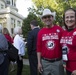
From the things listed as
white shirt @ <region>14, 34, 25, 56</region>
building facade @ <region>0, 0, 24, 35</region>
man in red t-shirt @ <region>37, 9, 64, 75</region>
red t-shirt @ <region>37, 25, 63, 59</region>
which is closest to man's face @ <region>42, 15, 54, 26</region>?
man in red t-shirt @ <region>37, 9, 64, 75</region>

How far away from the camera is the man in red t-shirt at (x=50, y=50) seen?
4.07 metres

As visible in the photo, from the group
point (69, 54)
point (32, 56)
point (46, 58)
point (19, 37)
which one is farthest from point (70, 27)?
point (19, 37)

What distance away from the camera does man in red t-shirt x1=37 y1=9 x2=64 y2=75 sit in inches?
160

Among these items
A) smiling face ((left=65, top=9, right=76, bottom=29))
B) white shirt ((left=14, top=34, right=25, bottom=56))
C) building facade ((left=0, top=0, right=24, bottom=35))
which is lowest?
white shirt ((left=14, top=34, right=25, bottom=56))

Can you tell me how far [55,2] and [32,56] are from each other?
22.3 metres

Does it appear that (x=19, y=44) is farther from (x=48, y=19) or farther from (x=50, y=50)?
(x=50, y=50)

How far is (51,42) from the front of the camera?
4078 millimetres

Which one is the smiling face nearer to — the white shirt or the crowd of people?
the crowd of people

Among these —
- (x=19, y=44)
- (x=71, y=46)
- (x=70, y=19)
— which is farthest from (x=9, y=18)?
(x=71, y=46)

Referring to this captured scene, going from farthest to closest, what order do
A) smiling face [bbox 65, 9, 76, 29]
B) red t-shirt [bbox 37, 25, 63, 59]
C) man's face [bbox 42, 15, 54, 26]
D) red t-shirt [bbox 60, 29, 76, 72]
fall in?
1. man's face [bbox 42, 15, 54, 26]
2. red t-shirt [bbox 37, 25, 63, 59]
3. smiling face [bbox 65, 9, 76, 29]
4. red t-shirt [bbox 60, 29, 76, 72]

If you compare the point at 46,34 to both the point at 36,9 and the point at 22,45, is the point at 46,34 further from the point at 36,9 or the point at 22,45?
the point at 36,9

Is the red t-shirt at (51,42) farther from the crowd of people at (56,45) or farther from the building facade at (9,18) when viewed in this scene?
the building facade at (9,18)

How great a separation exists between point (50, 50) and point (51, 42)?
0.45 ft

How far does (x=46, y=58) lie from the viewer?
414 centimetres
